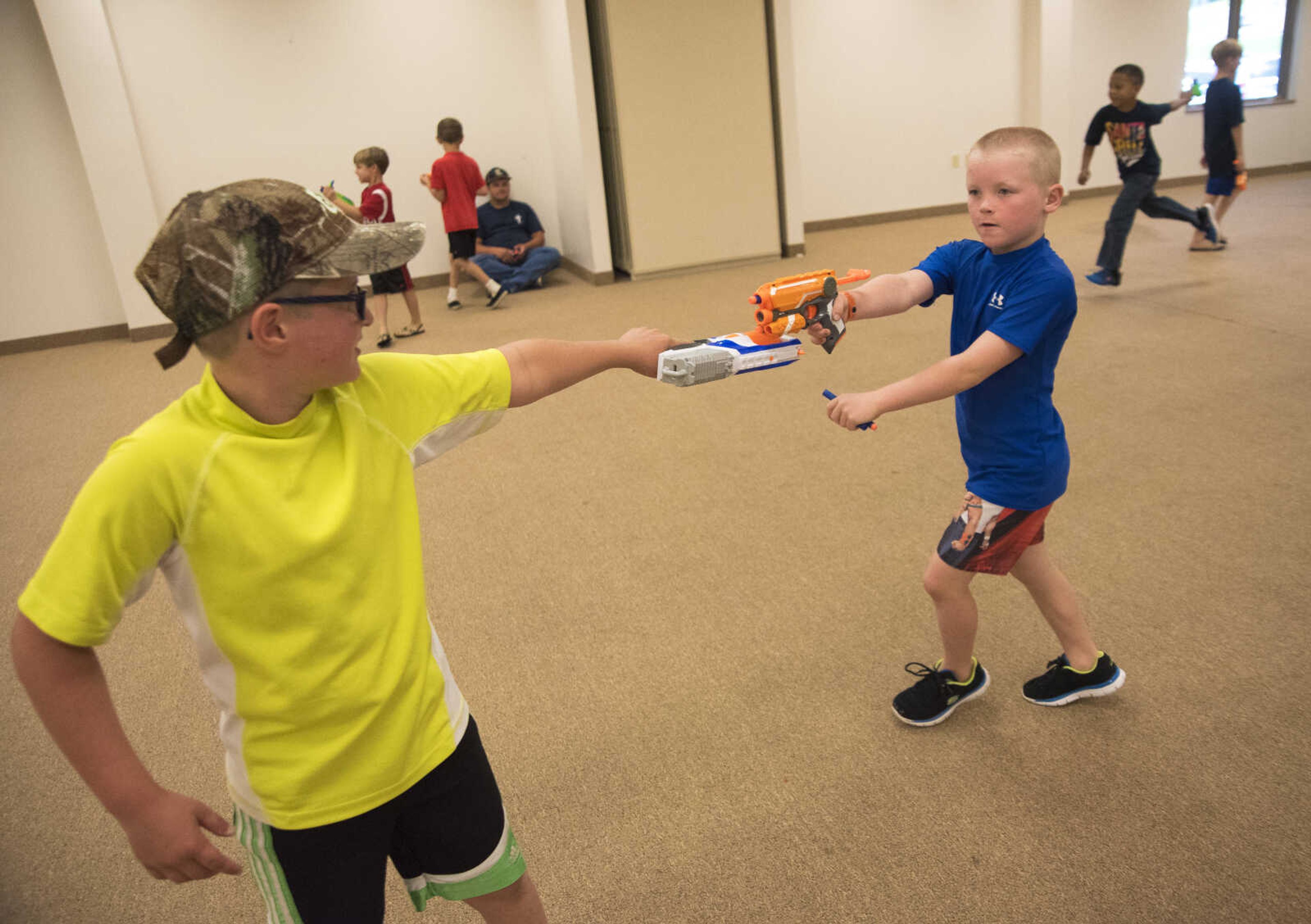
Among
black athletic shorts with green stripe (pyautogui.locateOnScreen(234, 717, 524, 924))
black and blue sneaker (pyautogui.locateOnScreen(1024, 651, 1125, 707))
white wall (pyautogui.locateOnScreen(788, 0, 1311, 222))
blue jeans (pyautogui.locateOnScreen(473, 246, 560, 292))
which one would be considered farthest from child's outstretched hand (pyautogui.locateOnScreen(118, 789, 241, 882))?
white wall (pyautogui.locateOnScreen(788, 0, 1311, 222))

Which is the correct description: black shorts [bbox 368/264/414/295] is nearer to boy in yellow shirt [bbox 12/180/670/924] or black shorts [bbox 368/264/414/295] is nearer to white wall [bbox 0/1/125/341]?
white wall [bbox 0/1/125/341]

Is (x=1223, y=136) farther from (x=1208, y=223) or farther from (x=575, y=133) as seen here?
(x=575, y=133)

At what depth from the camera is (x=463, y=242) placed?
7316 millimetres

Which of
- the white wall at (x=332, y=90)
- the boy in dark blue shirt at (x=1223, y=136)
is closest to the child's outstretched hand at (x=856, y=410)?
the boy in dark blue shirt at (x=1223, y=136)

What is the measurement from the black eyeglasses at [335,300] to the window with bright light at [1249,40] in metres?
11.3

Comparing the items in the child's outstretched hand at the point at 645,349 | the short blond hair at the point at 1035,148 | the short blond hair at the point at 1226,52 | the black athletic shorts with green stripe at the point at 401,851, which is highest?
the short blond hair at the point at 1226,52

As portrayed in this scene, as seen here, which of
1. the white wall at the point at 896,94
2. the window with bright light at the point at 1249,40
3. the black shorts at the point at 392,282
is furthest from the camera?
the window with bright light at the point at 1249,40

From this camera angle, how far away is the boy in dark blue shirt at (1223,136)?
252 inches

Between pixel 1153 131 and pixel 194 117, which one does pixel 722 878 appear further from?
pixel 1153 131

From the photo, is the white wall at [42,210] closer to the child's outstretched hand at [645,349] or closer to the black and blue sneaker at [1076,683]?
the child's outstretched hand at [645,349]

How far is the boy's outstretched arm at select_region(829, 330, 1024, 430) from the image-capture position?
1581 mm

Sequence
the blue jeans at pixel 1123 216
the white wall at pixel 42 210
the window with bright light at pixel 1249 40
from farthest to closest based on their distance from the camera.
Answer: the window with bright light at pixel 1249 40 < the white wall at pixel 42 210 < the blue jeans at pixel 1123 216

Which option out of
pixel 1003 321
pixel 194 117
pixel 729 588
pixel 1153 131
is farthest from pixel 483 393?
pixel 1153 131

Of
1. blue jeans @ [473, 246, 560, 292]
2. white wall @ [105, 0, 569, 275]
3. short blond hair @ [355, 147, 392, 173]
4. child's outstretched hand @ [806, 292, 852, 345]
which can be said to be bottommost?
blue jeans @ [473, 246, 560, 292]
